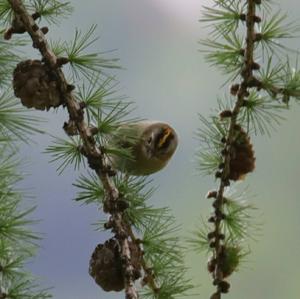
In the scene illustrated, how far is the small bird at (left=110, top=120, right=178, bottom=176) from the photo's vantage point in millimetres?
869

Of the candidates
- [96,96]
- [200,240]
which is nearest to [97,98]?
[96,96]

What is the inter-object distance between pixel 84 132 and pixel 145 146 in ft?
0.50

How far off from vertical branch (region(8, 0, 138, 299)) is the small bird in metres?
0.05

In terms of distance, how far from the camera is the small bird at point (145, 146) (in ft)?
2.85

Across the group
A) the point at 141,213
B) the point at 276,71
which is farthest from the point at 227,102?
the point at 141,213

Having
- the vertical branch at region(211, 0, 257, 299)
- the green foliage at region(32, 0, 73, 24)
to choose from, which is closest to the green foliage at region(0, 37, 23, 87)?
the green foliage at region(32, 0, 73, 24)

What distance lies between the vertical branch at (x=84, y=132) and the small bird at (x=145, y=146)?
53mm

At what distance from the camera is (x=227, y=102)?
0.95 m

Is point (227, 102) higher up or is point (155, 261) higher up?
point (227, 102)

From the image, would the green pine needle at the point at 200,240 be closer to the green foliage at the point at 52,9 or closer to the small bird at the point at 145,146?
the small bird at the point at 145,146

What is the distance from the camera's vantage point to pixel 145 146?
3.01 ft

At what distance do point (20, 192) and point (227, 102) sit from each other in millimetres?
291

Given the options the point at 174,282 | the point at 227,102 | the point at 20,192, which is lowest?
the point at 174,282

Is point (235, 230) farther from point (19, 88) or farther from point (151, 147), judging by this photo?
point (19, 88)
